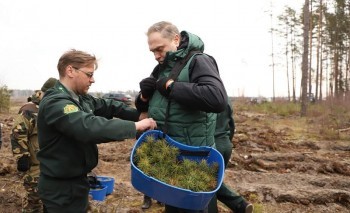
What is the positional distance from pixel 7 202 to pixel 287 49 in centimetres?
3042

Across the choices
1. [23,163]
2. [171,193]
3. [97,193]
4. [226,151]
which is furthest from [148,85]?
[23,163]

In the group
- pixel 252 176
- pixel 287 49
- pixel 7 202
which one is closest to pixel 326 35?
pixel 287 49

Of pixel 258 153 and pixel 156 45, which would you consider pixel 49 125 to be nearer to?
pixel 156 45

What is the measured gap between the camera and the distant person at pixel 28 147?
12.1 feet

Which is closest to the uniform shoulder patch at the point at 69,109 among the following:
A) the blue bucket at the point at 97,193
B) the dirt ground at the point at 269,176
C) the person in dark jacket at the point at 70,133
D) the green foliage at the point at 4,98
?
the person in dark jacket at the point at 70,133

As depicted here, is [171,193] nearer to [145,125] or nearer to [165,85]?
[145,125]

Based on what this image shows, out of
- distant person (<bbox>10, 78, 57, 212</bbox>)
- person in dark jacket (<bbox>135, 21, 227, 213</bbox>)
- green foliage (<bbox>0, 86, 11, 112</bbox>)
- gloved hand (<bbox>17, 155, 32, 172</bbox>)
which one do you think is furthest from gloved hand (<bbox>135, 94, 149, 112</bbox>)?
green foliage (<bbox>0, 86, 11, 112</bbox>)

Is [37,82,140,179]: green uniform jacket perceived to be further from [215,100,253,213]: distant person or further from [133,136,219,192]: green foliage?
[215,100,253,213]: distant person

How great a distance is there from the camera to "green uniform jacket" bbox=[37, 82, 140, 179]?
204 cm

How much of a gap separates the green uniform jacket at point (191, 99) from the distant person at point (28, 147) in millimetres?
1928

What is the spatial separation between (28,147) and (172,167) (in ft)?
7.44

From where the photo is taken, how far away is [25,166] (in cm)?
367

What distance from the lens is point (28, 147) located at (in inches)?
149

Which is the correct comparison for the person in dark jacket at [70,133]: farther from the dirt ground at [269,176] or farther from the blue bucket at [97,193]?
the dirt ground at [269,176]
